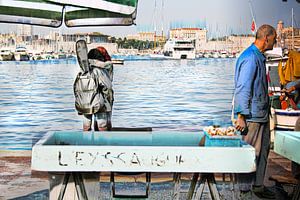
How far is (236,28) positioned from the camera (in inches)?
330

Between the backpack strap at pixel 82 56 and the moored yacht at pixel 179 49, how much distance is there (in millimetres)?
1301

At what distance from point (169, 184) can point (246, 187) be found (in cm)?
109

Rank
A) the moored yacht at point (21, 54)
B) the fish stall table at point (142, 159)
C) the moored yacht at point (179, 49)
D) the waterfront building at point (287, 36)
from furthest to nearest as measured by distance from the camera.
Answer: the waterfront building at point (287, 36), the moored yacht at point (179, 49), the moored yacht at point (21, 54), the fish stall table at point (142, 159)

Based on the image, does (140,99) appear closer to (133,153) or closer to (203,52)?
(203,52)

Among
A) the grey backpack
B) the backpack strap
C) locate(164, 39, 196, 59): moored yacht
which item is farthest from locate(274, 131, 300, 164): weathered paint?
locate(164, 39, 196, 59): moored yacht

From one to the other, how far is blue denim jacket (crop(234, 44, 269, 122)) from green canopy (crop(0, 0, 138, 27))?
1.27 meters

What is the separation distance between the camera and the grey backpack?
22.2 ft

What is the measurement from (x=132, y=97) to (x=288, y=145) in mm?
3581

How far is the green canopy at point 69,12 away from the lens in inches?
249

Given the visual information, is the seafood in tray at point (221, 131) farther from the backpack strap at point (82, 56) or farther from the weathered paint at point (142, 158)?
the backpack strap at point (82, 56)

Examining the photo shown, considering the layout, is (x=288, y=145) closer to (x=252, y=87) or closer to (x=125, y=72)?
(x=252, y=87)

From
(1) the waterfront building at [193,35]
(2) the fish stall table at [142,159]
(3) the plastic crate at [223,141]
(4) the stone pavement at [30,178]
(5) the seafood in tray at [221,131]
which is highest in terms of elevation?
(1) the waterfront building at [193,35]

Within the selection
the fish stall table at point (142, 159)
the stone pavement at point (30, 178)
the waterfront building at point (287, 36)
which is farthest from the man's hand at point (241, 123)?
the waterfront building at point (287, 36)

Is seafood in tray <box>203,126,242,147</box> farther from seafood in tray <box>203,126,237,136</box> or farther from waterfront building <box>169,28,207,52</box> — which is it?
waterfront building <box>169,28,207,52</box>
